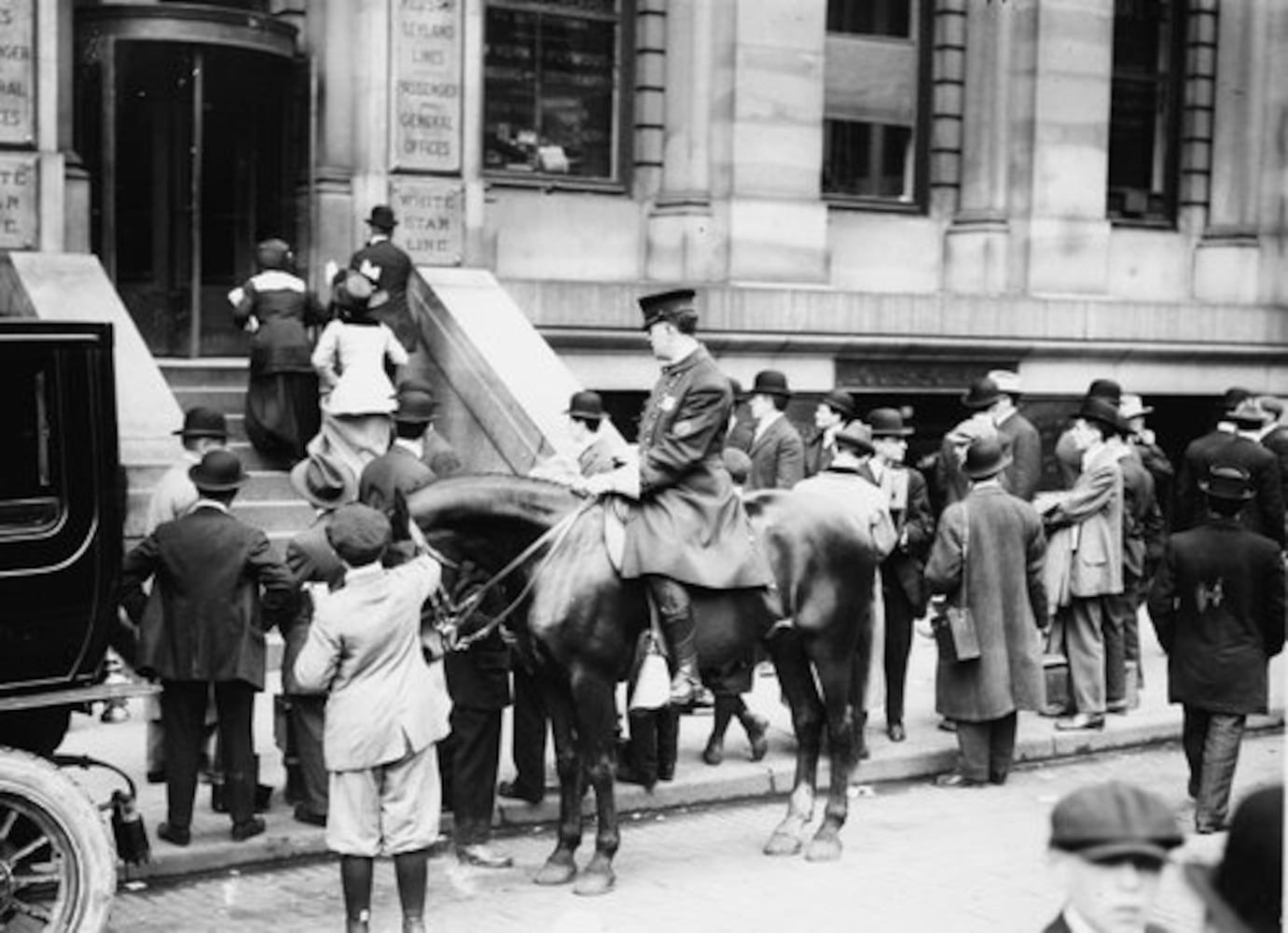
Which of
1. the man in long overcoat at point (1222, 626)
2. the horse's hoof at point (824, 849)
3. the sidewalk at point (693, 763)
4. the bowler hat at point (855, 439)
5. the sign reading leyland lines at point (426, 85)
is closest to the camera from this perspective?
the sidewalk at point (693, 763)

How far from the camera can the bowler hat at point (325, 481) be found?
10.8m

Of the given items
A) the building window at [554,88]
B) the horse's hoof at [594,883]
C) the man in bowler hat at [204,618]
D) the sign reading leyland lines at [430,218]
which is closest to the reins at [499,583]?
the man in bowler hat at [204,618]

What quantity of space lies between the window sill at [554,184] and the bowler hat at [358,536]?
10596 mm

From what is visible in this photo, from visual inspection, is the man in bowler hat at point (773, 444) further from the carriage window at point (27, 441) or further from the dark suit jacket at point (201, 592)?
the carriage window at point (27, 441)

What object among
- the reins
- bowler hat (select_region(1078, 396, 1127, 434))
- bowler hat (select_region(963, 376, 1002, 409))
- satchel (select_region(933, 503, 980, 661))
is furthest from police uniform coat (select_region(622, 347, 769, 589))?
bowler hat (select_region(963, 376, 1002, 409))

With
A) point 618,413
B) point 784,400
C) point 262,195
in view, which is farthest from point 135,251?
point 784,400

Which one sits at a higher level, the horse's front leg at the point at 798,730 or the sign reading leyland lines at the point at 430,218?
the sign reading leyland lines at the point at 430,218

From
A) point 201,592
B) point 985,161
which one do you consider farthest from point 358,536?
point 985,161

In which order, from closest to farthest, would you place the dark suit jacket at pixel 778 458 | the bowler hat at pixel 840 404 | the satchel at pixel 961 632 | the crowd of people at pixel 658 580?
the crowd of people at pixel 658 580
the satchel at pixel 961 632
the bowler hat at pixel 840 404
the dark suit jacket at pixel 778 458

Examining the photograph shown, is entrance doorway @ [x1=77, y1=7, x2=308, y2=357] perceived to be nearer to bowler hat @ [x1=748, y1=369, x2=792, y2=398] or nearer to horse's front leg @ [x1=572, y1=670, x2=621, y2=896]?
bowler hat @ [x1=748, y1=369, x2=792, y2=398]

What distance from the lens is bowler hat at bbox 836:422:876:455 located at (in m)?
12.1

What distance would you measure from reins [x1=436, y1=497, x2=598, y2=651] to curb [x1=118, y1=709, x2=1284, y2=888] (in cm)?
145

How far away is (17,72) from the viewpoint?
14.7 meters

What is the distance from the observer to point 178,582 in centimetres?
943
